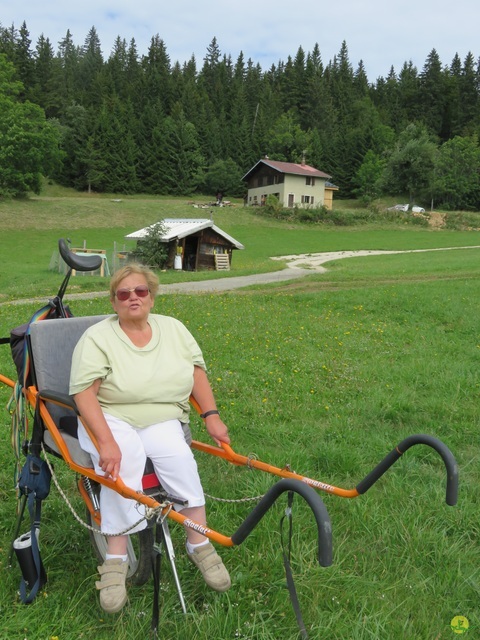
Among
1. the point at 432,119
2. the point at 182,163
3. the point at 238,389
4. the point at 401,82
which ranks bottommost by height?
the point at 238,389

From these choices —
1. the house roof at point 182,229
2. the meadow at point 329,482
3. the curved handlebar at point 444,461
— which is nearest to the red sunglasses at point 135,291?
the meadow at point 329,482

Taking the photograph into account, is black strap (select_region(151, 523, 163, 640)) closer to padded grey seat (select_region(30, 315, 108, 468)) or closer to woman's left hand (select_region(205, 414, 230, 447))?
woman's left hand (select_region(205, 414, 230, 447))

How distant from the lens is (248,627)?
7.95 ft

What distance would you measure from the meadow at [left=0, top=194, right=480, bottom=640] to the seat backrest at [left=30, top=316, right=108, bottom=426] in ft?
2.88

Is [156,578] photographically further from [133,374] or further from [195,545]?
[133,374]

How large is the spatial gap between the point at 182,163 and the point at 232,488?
7865 cm

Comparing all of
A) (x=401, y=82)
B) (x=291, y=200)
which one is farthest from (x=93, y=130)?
(x=401, y=82)

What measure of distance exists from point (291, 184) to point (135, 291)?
214 feet

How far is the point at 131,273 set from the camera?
314 cm

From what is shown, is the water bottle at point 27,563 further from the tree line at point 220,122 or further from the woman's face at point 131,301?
the tree line at point 220,122

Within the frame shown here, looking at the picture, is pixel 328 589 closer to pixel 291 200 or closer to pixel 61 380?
pixel 61 380

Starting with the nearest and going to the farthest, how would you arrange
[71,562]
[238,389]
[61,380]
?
[71,562]
[61,380]
[238,389]

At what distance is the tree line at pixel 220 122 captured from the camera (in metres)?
67.5

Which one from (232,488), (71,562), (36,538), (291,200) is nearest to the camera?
(36,538)
